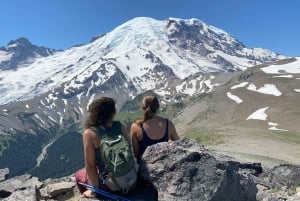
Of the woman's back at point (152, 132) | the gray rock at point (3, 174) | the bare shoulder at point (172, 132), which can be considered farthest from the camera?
the gray rock at point (3, 174)

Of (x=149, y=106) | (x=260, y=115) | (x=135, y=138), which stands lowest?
(x=135, y=138)

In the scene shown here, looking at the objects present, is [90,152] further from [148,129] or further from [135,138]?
[148,129]

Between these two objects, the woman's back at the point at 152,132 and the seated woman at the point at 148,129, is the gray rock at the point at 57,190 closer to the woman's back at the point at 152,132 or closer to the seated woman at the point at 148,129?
the seated woman at the point at 148,129

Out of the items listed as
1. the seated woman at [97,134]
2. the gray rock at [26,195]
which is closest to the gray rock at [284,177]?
the gray rock at [26,195]

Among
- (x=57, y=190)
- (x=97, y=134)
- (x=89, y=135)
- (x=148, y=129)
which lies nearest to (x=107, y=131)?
(x=97, y=134)

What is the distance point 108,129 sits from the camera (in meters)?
12.8

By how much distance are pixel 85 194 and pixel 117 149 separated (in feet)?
5.68

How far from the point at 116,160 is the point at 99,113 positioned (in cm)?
142

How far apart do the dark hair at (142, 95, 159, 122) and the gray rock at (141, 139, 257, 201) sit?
3.12 feet

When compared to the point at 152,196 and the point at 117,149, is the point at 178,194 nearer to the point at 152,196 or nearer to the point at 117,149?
the point at 152,196

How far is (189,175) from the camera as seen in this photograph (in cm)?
1270

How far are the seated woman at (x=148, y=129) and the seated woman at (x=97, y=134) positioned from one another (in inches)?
34.6

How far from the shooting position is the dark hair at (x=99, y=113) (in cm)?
1280

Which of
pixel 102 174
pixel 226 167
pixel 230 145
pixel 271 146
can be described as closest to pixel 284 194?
pixel 226 167
